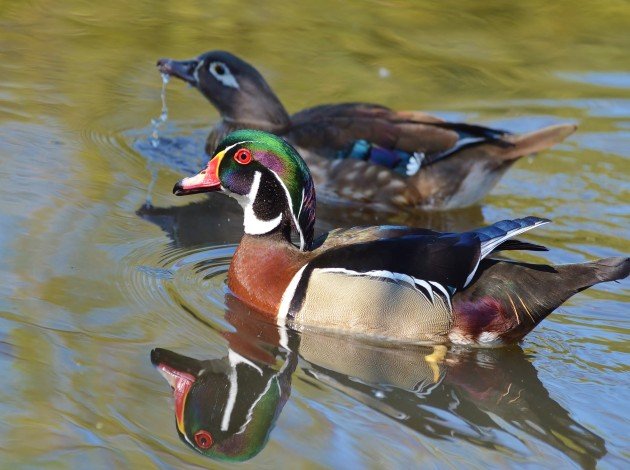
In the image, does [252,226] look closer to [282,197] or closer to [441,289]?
[282,197]

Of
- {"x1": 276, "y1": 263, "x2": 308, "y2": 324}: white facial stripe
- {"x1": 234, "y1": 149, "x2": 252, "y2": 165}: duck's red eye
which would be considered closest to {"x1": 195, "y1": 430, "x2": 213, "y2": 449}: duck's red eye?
{"x1": 276, "y1": 263, "x2": 308, "y2": 324}: white facial stripe

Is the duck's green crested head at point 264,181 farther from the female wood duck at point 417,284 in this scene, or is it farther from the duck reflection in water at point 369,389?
the duck reflection in water at point 369,389

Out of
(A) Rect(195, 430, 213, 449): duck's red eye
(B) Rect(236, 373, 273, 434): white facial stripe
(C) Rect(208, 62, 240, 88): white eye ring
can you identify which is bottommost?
(B) Rect(236, 373, 273, 434): white facial stripe

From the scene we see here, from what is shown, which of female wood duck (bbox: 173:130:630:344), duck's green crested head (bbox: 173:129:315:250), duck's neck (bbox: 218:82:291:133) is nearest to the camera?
female wood duck (bbox: 173:130:630:344)

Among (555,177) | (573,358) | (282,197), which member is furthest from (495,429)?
(555,177)

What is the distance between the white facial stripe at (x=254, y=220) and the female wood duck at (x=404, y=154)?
6.66 feet

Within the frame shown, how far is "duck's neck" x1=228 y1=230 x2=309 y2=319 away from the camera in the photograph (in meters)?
6.60

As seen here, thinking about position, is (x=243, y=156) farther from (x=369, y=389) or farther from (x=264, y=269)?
(x=369, y=389)

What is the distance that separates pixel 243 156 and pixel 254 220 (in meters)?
0.38

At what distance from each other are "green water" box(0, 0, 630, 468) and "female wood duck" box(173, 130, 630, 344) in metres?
0.17

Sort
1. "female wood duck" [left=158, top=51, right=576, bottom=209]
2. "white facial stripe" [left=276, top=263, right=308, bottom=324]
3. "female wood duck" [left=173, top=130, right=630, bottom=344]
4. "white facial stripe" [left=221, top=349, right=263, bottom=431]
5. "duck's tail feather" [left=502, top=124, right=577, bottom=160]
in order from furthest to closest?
"female wood duck" [left=158, top=51, right=576, bottom=209] < "duck's tail feather" [left=502, top=124, right=577, bottom=160] < "white facial stripe" [left=276, top=263, right=308, bottom=324] < "female wood duck" [left=173, top=130, right=630, bottom=344] < "white facial stripe" [left=221, top=349, right=263, bottom=431]

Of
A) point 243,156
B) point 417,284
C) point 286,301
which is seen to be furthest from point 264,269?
point 417,284

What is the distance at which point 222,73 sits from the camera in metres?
9.42

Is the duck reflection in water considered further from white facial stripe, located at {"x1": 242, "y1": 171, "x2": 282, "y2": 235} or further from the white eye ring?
the white eye ring
